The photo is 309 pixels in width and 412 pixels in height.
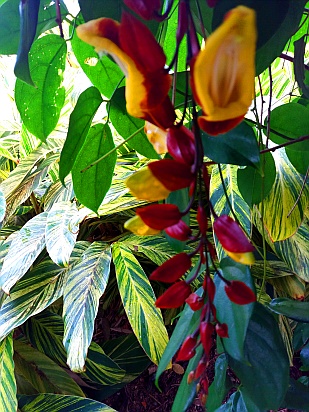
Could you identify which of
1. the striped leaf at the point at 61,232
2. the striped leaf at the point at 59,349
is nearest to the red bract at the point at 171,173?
the striped leaf at the point at 61,232

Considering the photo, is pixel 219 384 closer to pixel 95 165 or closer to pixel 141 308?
pixel 95 165

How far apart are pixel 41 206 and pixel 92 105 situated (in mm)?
935

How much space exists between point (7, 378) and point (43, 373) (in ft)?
0.75

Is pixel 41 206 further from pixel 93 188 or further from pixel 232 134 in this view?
pixel 232 134

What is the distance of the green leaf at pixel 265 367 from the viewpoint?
0.83ft

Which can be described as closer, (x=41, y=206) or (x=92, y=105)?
(x=92, y=105)

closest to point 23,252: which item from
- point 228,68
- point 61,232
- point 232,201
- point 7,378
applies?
point 61,232

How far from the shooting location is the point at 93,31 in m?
0.16

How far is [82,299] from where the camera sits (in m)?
0.82

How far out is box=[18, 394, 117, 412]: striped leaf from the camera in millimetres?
817

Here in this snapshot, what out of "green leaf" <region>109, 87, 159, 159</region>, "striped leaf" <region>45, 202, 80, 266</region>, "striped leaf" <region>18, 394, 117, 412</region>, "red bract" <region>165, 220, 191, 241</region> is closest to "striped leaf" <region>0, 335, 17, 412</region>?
"striped leaf" <region>18, 394, 117, 412</region>

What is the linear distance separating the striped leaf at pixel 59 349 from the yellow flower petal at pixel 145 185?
0.92 metres

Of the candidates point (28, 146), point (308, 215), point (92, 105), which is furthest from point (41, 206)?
point (92, 105)

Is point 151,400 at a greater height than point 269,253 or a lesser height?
lesser
